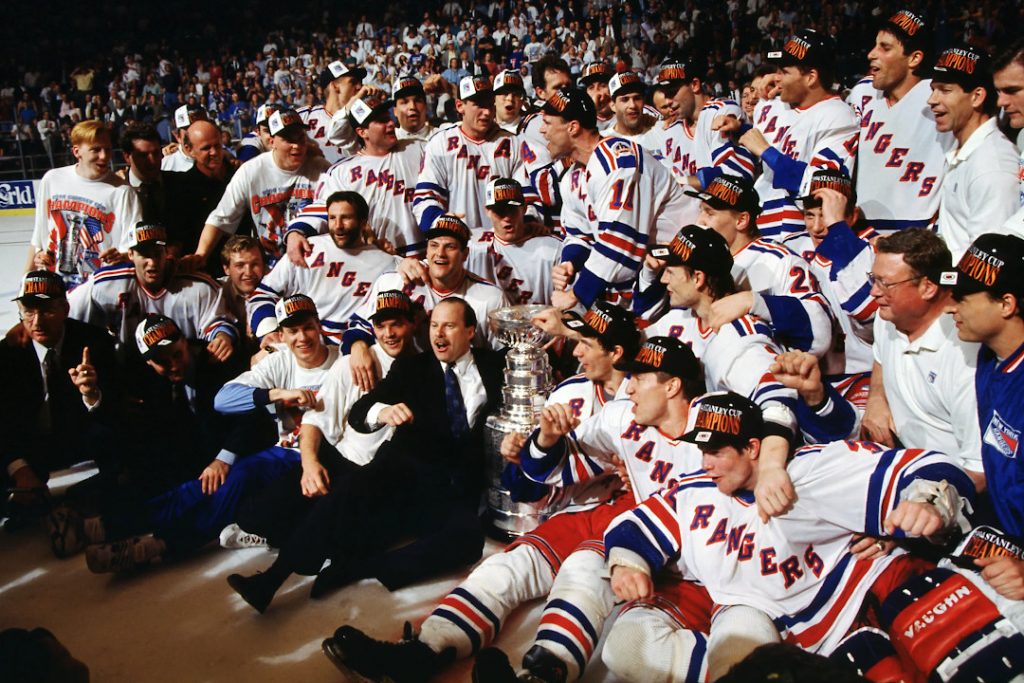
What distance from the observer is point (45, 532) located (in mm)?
4191

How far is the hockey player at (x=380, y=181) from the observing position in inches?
212

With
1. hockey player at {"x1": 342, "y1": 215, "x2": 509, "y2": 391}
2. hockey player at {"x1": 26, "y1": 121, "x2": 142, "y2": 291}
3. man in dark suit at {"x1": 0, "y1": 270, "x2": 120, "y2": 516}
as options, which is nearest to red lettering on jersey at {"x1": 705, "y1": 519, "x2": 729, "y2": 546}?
hockey player at {"x1": 342, "y1": 215, "x2": 509, "y2": 391}

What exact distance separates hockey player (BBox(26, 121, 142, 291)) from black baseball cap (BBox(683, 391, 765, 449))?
4088mm

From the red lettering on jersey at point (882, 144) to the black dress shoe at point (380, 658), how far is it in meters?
3.02

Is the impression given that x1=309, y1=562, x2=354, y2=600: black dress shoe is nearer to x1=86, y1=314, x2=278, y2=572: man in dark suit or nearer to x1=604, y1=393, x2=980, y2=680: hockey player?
x1=86, y1=314, x2=278, y2=572: man in dark suit

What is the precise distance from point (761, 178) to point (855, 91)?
27.2 inches

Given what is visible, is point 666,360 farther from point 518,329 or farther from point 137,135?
point 137,135

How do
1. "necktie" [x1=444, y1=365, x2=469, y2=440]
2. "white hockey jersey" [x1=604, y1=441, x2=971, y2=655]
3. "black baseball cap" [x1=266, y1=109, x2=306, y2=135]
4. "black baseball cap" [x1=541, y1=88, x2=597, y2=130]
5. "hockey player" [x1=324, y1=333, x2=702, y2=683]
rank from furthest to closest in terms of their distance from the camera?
"black baseball cap" [x1=266, y1=109, x2=306, y2=135], "black baseball cap" [x1=541, y1=88, x2=597, y2=130], "necktie" [x1=444, y1=365, x2=469, y2=440], "hockey player" [x1=324, y1=333, x2=702, y2=683], "white hockey jersey" [x1=604, y1=441, x2=971, y2=655]

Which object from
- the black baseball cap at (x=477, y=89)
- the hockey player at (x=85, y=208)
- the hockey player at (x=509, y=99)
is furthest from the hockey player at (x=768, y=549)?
the hockey player at (x=85, y=208)

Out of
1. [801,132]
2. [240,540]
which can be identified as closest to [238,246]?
[240,540]

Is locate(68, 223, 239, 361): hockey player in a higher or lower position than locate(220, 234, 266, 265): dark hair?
lower

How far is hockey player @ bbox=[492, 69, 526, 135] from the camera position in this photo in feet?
19.9

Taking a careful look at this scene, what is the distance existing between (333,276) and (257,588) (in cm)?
201

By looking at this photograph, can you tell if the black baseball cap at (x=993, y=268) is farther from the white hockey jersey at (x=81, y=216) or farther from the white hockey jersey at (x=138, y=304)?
the white hockey jersey at (x=81, y=216)
